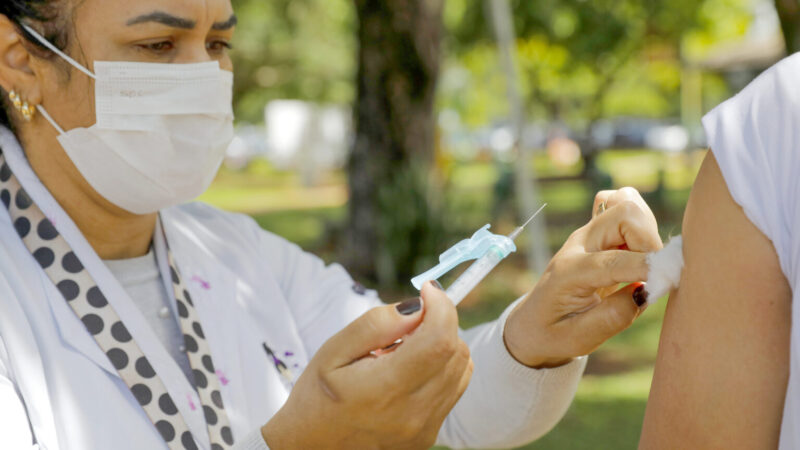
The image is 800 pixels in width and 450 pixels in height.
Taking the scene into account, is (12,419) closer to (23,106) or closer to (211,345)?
(211,345)

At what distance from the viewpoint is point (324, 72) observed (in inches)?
941

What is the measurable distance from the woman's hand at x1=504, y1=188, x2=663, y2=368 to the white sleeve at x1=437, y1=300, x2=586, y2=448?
7 centimetres

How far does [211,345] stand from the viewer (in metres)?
1.74

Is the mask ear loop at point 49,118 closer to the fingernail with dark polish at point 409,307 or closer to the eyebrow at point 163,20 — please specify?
the eyebrow at point 163,20

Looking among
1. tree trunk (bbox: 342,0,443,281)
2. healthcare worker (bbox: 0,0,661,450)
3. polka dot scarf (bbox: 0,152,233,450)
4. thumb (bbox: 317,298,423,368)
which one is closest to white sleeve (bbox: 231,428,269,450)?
healthcare worker (bbox: 0,0,661,450)

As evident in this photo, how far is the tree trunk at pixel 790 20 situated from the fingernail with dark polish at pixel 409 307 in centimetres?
568

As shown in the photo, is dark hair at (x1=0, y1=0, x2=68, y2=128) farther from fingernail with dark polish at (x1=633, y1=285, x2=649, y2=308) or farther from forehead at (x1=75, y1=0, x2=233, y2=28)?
fingernail with dark polish at (x1=633, y1=285, x2=649, y2=308)

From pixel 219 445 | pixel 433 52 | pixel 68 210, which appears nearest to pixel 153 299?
pixel 68 210

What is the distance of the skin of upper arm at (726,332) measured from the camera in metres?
1.09

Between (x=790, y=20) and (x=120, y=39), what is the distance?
569cm

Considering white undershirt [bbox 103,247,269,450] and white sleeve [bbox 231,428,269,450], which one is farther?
white undershirt [bbox 103,247,269,450]

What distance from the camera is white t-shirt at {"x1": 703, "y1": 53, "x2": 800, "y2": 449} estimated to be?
1.04m

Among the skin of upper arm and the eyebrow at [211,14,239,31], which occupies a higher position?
the eyebrow at [211,14,239,31]

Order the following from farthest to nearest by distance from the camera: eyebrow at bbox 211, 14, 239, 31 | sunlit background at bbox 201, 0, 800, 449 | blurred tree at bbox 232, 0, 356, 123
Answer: blurred tree at bbox 232, 0, 356, 123
sunlit background at bbox 201, 0, 800, 449
eyebrow at bbox 211, 14, 239, 31
